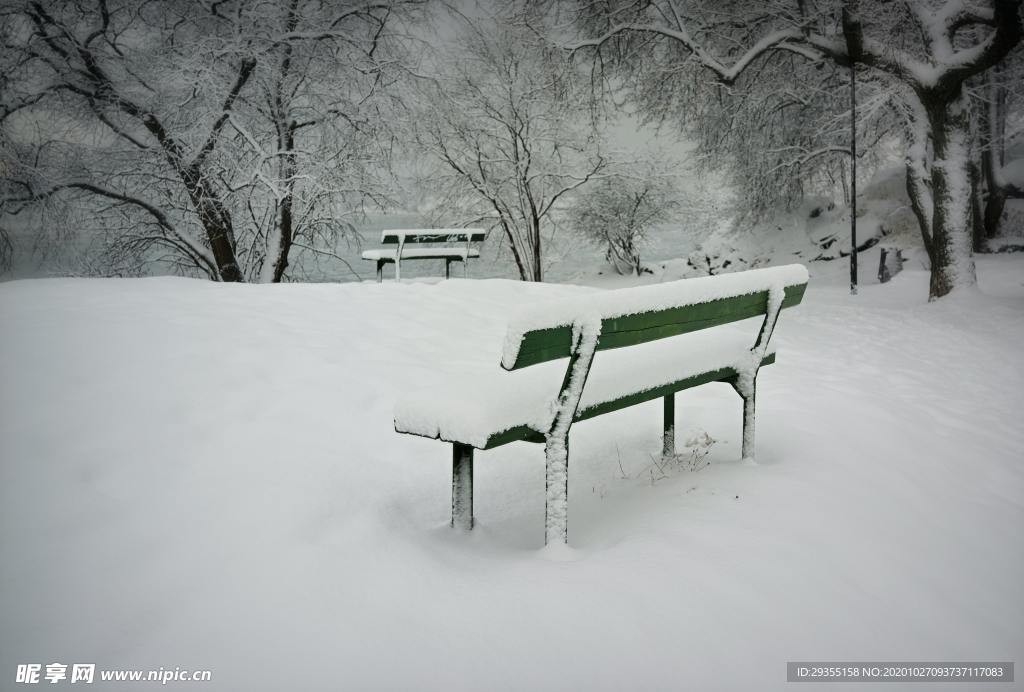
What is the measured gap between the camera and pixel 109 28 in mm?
10117

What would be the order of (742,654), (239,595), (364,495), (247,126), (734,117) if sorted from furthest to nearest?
(734,117)
(247,126)
(364,495)
(239,595)
(742,654)

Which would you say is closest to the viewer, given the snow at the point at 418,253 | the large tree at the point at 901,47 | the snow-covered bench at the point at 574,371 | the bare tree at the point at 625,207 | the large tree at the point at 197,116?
the snow-covered bench at the point at 574,371

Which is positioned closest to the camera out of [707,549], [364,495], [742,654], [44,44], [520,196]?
[742,654]

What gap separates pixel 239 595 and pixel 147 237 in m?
10.9

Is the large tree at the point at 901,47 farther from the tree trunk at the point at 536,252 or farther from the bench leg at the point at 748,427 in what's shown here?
the bench leg at the point at 748,427

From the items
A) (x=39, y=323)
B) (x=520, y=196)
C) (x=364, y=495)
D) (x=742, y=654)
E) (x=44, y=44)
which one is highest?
(x=44, y=44)

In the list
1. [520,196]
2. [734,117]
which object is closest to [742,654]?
[734,117]

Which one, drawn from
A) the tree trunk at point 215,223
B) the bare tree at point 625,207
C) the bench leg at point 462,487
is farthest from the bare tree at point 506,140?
the bench leg at point 462,487

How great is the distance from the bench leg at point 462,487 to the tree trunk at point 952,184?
910cm

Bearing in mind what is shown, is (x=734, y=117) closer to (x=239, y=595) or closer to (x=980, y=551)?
(x=980, y=551)

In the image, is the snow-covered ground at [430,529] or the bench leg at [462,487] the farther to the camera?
the bench leg at [462,487]

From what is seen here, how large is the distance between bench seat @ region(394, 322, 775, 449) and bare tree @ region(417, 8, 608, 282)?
37.6 feet

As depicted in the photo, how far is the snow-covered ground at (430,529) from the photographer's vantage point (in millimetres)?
2021

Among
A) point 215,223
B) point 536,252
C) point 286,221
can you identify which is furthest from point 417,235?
point 536,252
